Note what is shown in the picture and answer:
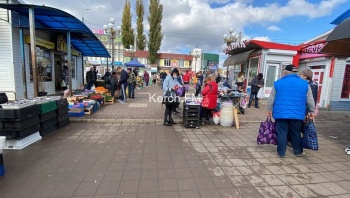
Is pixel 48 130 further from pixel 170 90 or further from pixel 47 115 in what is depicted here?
pixel 170 90

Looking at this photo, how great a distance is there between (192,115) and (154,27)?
30204 mm

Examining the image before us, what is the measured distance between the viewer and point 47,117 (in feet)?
15.8

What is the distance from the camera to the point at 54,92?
1125 centimetres

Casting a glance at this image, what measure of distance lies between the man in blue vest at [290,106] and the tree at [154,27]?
31.5 m

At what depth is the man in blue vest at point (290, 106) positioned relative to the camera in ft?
11.9

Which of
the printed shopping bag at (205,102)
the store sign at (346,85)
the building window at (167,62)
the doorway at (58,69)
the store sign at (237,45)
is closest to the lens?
the printed shopping bag at (205,102)

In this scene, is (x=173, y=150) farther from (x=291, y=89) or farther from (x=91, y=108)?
(x=91, y=108)

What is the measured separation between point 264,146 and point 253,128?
160cm

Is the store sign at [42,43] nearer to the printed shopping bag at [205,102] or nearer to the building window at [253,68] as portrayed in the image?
the printed shopping bag at [205,102]

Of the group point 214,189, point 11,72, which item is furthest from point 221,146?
point 11,72

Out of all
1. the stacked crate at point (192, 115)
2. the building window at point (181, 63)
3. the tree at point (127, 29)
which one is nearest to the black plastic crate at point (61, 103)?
the stacked crate at point (192, 115)

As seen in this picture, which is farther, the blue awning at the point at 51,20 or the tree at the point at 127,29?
the tree at the point at 127,29

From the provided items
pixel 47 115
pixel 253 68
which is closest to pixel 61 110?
pixel 47 115

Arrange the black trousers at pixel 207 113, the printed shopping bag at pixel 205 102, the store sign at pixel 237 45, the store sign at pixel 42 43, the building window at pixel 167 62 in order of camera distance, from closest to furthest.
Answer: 1. the printed shopping bag at pixel 205 102
2. the black trousers at pixel 207 113
3. the store sign at pixel 42 43
4. the store sign at pixel 237 45
5. the building window at pixel 167 62
